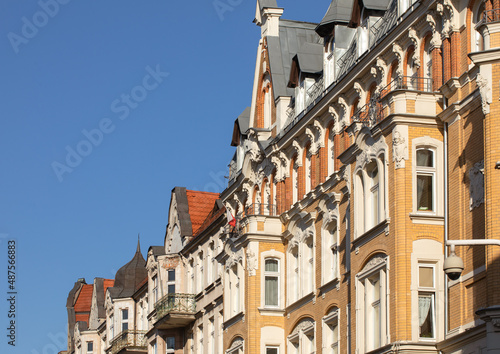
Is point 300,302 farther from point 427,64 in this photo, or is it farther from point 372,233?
point 427,64

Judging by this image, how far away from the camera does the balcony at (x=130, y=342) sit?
7331cm

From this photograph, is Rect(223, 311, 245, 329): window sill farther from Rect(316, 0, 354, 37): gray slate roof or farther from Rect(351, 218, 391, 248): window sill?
Rect(351, 218, 391, 248): window sill

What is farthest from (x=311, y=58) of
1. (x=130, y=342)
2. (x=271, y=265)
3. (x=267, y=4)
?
(x=130, y=342)

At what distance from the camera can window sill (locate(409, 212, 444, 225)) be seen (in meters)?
36.2

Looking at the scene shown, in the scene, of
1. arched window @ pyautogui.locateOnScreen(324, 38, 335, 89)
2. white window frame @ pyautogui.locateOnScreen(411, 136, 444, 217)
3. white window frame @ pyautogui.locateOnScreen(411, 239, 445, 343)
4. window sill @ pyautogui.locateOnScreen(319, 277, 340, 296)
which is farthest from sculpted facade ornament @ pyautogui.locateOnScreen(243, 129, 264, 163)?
white window frame @ pyautogui.locateOnScreen(411, 239, 445, 343)

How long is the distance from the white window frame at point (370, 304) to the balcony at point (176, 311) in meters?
24.2

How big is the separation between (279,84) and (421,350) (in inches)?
778

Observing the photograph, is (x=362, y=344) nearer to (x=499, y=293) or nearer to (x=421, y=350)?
(x=421, y=350)

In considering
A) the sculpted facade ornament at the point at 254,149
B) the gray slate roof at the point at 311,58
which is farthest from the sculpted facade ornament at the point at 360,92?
the sculpted facade ornament at the point at 254,149

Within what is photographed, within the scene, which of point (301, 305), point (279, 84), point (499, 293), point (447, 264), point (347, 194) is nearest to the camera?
point (447, 264)

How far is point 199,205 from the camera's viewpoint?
2704 inches

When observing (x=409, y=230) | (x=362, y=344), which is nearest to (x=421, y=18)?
(x=409, y=230)

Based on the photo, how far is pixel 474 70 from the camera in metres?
35.1

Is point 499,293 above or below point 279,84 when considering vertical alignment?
below
